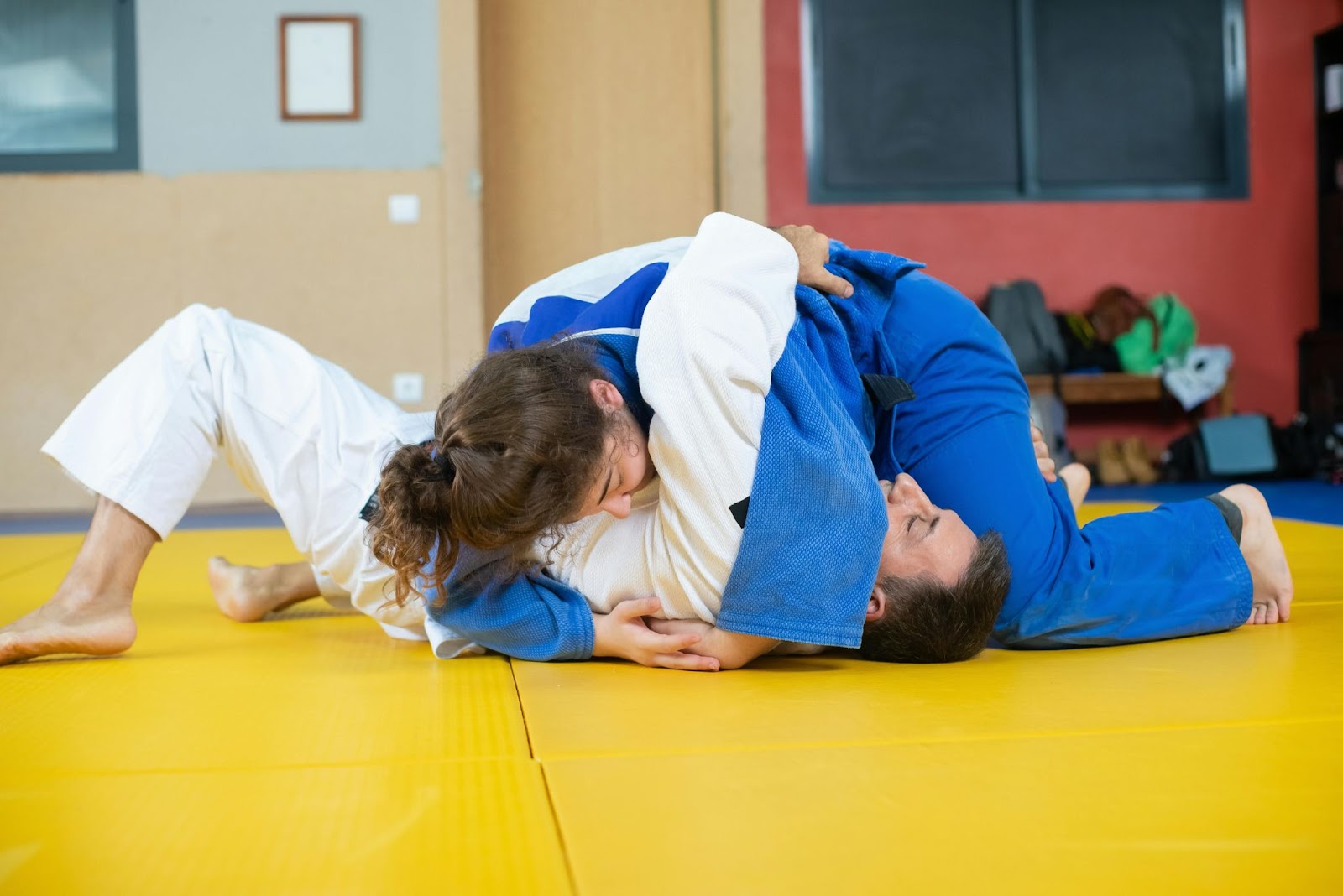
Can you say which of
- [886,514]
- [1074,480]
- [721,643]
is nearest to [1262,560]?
[1074,480]

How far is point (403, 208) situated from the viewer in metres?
5.82

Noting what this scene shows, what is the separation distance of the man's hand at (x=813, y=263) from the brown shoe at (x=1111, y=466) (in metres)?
4.78

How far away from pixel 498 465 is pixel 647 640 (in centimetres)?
37

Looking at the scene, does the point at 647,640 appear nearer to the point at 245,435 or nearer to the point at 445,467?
the point at 445,467

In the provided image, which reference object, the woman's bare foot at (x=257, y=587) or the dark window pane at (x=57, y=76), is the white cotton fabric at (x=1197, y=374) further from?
the dark window pane at (x=57, y=76)

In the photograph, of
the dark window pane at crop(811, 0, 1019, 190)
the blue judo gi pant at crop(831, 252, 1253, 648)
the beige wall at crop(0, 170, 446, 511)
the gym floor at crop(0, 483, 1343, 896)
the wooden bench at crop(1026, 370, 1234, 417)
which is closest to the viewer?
the gym floor at crop(0, 483, 1343, 896)

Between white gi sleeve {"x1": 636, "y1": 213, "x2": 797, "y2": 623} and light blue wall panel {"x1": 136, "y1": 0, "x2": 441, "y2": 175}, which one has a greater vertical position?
light blue wall panel {"x1": 136, "y1": 0, "x2": 441, "y2": 175}

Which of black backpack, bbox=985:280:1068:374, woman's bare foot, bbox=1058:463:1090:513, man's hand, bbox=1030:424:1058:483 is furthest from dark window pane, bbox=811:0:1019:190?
man's hand, bbox=1030:424:1058:483

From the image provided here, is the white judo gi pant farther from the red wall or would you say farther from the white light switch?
the red wall

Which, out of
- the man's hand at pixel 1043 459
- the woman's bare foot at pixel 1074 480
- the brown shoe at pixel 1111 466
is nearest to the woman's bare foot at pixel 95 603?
the man's hand at pixel 1043 459

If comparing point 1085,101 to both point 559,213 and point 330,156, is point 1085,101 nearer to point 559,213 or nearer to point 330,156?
point 559,213

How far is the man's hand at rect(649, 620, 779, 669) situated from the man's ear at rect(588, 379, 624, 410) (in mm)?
333

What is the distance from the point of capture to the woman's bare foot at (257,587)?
7.16 ft

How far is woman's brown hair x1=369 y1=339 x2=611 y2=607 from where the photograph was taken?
1.35m
